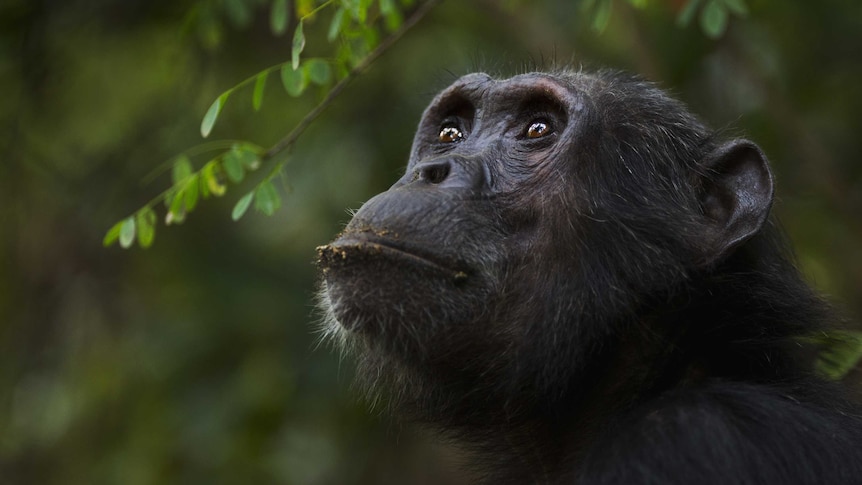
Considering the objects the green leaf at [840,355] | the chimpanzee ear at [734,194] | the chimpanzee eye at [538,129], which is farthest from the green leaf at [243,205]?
the green leaf at [840,355]

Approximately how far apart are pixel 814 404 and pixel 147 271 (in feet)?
22.5

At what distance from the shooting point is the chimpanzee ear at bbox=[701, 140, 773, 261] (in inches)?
166

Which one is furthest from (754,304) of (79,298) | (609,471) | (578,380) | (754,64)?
(79,298)

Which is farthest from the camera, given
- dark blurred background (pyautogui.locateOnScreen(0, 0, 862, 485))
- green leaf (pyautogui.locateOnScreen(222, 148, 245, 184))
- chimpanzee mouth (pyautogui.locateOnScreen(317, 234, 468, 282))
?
dark blurred background (pyautogui.locateOnScreen(0, 0, 862, 485))

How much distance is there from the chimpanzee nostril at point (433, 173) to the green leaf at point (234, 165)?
2.66ft

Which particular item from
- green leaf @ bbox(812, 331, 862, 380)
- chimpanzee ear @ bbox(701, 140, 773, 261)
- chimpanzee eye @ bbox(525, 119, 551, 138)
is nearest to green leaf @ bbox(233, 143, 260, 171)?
chimpanzee eye @ bbox(525, 119, 551, 138)

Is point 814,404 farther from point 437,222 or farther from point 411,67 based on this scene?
point 411,67

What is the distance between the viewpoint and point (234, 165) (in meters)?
4.66

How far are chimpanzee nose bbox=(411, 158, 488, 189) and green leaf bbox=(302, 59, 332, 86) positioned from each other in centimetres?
59

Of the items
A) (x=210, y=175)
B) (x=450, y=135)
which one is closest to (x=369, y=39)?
(x=450, y=135)

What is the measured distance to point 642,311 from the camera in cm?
420

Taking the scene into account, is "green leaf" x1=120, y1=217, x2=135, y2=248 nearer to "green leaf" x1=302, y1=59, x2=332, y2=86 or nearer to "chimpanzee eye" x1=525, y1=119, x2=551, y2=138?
"green leaf" x1=302, y1=59, x2=332, y2=86

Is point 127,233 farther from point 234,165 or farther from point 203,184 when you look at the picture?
point 234,165

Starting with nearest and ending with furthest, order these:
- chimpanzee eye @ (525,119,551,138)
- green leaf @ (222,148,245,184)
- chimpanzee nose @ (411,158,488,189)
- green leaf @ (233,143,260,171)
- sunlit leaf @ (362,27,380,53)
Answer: chimpanzee nose @ (411,158,488,189)
chimpanzee eye @ (525,119,551,138)
green leaf @ (222,148,245,184)
green leaf @ (233,143,260,171)
sunlit leaf @ (362,27,380,53)
